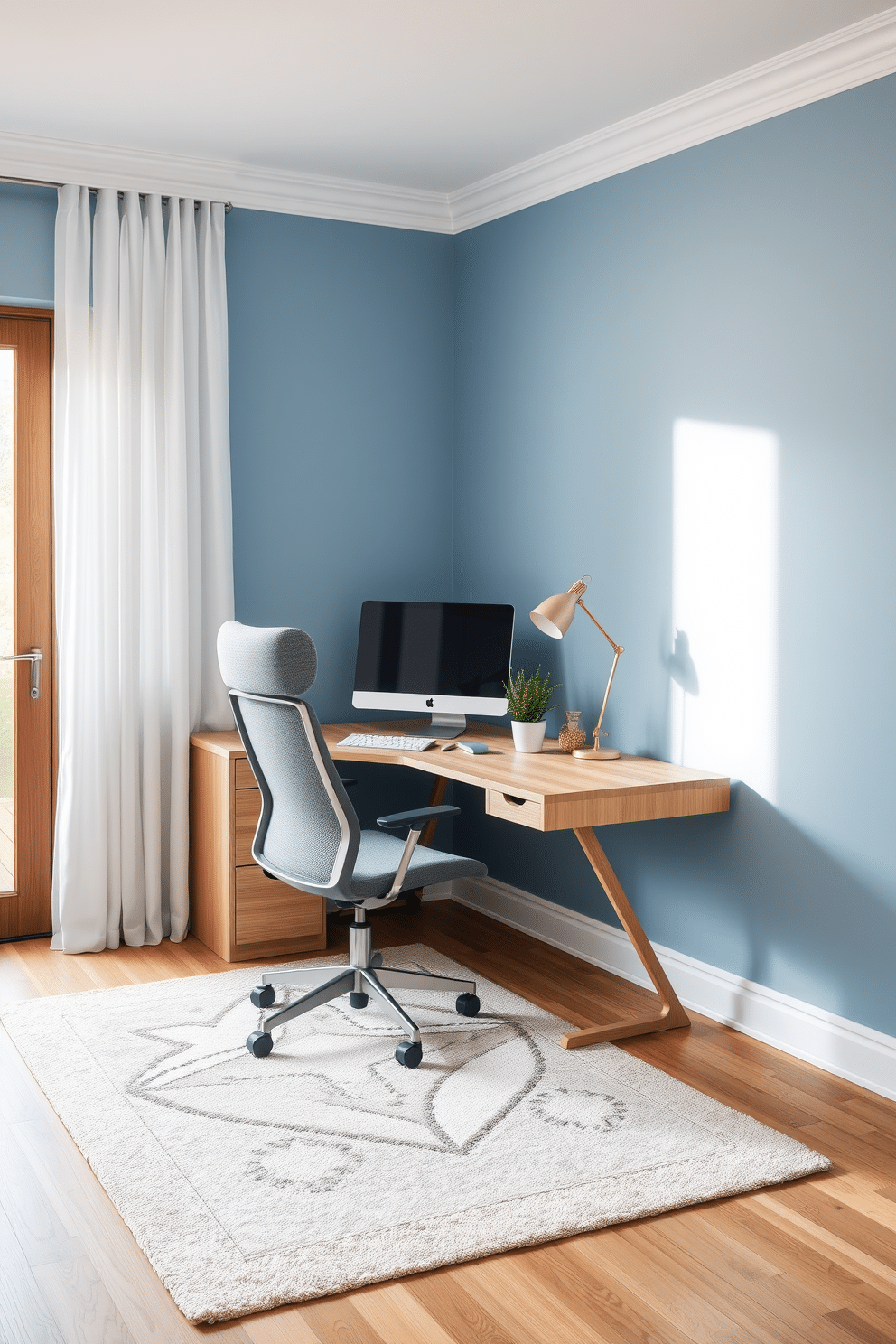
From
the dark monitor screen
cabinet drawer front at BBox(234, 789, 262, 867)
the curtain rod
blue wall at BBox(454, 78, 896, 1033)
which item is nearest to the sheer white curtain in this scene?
the curtain rod

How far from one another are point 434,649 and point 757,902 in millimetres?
1483

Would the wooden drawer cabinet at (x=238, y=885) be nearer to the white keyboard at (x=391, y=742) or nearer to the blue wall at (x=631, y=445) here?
the white keyboard at (x=391, y=742)

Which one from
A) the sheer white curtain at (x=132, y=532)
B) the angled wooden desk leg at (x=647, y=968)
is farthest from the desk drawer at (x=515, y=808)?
the sheer white curtain at (x=132, y=532)

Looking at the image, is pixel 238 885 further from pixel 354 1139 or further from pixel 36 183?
pixel 36 183

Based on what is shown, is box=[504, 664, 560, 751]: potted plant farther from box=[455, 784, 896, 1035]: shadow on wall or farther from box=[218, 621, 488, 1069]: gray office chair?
box=[218, 621, 488, 1069]: gray office chair

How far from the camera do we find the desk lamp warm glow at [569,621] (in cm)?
372

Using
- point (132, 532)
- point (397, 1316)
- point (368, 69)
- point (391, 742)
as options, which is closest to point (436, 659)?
point (391, 742)

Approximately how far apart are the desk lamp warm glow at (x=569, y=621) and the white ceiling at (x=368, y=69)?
1.44m

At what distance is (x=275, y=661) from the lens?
305 centimetres

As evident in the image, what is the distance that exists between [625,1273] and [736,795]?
5.07ft

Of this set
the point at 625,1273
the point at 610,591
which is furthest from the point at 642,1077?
the point at 610,591

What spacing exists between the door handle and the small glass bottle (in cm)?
184

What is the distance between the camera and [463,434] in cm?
486

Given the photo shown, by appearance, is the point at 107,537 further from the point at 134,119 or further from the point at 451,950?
the point at 451,950
